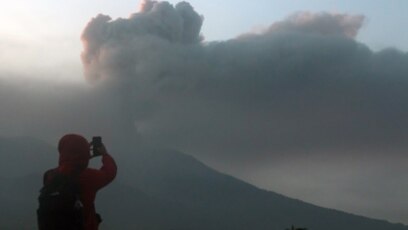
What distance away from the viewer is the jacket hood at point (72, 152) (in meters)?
6.72

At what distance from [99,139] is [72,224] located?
3.17 ft

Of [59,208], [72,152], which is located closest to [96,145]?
[72,152]

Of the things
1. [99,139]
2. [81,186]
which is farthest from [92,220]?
[99,139]

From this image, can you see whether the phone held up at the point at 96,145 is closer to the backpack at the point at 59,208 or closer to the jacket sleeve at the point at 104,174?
the jacket sleeve at the point at 104,174

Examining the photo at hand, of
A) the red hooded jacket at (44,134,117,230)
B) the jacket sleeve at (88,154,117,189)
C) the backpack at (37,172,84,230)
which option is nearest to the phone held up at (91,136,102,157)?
the jacket sleeve at (88,154,117,189)

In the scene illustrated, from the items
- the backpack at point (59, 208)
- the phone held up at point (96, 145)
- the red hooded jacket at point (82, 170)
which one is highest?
the phone held up at point (96, 145)

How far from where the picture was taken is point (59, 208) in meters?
6.47

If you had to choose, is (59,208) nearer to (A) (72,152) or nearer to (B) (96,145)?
(A) (72,152)

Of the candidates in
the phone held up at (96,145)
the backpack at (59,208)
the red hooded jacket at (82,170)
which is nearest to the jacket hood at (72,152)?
the red hooded jacket at (82,170)

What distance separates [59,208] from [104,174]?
0.61m

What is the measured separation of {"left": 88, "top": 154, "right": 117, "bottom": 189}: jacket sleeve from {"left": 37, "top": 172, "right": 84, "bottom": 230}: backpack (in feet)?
0.92

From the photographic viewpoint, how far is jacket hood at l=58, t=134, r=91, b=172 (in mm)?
6723

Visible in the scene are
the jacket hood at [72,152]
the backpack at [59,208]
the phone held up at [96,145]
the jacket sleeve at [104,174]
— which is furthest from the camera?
the phone held up at [96,145]

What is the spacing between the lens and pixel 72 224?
6477 millimetres
